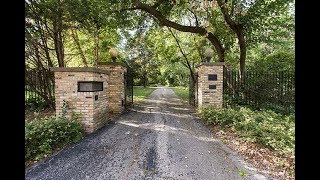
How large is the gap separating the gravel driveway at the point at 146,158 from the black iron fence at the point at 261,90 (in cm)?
375

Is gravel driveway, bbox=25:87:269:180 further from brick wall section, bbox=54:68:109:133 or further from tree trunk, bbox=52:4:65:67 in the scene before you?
tree trunk, bbox=52:4:65:67

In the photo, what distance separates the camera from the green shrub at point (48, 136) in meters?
4.27

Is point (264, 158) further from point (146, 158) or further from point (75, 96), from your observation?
point (75, 96)

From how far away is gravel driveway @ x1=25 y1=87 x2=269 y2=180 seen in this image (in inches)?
141

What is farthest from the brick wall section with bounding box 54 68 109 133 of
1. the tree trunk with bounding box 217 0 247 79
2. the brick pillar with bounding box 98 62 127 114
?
the tree trunk with bounding box 217 0 247 79

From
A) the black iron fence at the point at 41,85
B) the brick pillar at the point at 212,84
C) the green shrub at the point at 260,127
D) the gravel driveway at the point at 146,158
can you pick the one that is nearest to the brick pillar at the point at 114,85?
the black iron fence at the point at 41,85

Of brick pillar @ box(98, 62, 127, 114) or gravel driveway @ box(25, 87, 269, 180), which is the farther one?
brick pillar @ box(98, 62, 127, 114)

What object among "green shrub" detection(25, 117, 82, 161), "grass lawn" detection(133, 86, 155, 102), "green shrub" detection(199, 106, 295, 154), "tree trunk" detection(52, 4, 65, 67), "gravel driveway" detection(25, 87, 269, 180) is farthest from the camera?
"grass lawn" detection(133, 86, 155, 102)

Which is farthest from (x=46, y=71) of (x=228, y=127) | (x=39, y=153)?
(x=228, y=127)

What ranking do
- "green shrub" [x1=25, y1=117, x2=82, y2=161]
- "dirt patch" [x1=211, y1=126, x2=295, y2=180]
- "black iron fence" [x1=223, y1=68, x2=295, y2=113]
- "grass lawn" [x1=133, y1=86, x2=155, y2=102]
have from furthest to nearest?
"grass lawn" [x1=133, y1=86, x2=155, y2=102] < "black iron fence" [x1=223, y1=68, x2=295, y2=113] < "green shrub" [x1=25, y1=117, x2=82, y2=161] < "dirt patch" [x1=211, y1=126, x2=295, y2=180]

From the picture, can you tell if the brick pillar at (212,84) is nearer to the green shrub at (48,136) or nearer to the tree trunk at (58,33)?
the green shrub at (48,136)

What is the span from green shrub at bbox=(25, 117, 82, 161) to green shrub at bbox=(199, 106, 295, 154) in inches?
153
